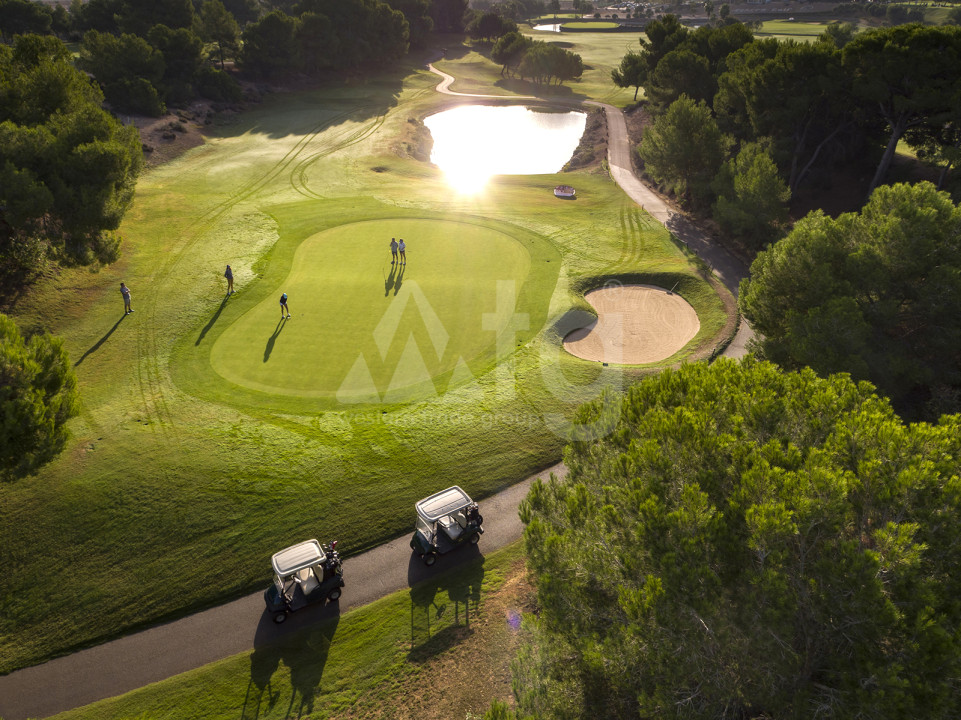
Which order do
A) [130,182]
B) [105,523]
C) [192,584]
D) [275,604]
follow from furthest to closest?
[130,182], [105,523], [192,584], [275,604]

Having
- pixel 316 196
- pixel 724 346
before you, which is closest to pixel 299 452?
pixel 724 346

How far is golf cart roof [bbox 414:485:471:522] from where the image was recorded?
73.9ft

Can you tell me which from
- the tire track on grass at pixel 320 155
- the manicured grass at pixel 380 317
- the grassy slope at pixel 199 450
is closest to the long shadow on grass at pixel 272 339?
the manicured grass at pixel 380 317

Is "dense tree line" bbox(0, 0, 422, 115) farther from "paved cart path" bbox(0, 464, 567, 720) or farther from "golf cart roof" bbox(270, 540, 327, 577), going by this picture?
"golf cart roof" bbox(270, 540, 327, 577)

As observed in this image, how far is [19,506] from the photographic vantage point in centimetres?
2412

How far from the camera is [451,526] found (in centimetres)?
2364

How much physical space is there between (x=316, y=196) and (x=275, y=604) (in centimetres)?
A: 5214

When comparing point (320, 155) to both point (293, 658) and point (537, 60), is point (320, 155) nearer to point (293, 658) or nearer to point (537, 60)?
point (293, 658)

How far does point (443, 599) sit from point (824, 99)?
212 ft

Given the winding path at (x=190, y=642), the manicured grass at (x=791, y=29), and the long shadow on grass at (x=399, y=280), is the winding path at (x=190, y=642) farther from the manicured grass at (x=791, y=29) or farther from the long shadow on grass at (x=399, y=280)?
the manicured grass at (x=791, y=29)

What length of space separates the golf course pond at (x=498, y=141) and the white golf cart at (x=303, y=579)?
54389 mm

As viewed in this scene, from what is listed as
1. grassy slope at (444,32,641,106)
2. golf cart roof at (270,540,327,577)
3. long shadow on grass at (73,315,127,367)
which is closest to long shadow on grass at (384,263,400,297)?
long shadow on grass at (73,315,127,367)

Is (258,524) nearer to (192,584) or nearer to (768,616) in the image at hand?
(192,584)

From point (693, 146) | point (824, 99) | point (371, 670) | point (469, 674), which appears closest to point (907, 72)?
point (824, 99)
